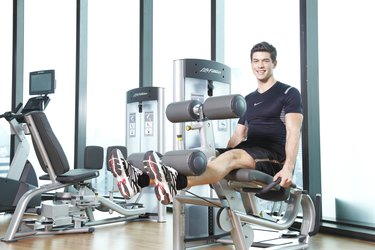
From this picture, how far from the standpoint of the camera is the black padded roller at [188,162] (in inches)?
84.4

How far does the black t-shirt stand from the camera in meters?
2.77

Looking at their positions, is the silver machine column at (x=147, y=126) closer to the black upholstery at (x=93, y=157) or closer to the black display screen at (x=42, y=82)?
the black upholstery at (x=93, y=157)

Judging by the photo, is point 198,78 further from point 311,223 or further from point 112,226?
point 112,226

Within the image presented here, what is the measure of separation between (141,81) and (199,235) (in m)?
2.62

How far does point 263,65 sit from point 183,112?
0.70 meters

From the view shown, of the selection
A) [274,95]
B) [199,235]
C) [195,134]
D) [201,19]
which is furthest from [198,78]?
[201,19]

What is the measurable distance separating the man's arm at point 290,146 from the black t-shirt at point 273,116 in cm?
6

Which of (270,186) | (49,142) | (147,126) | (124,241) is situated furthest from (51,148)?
(270,186)

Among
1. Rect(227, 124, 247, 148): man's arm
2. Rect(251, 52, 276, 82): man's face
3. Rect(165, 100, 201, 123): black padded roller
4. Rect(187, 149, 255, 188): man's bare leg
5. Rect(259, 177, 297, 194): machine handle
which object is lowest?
Rect(259, 177, 297, 194): machine handle

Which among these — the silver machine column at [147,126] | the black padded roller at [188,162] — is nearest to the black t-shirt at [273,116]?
the black padded roller at [188,162]

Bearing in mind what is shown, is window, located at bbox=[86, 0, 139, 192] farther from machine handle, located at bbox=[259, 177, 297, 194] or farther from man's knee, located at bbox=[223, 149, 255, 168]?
machine handle, located at bbox=[259, 177, 297, 194]

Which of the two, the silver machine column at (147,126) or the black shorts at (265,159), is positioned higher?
the silver machine column at (147,126)

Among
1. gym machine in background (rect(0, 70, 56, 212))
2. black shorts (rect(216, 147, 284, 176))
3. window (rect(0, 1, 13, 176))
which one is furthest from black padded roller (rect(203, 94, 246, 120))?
window (rect(0, 1, 13, 176))

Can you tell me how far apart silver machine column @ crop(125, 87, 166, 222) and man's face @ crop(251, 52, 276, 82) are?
5.63 feet
